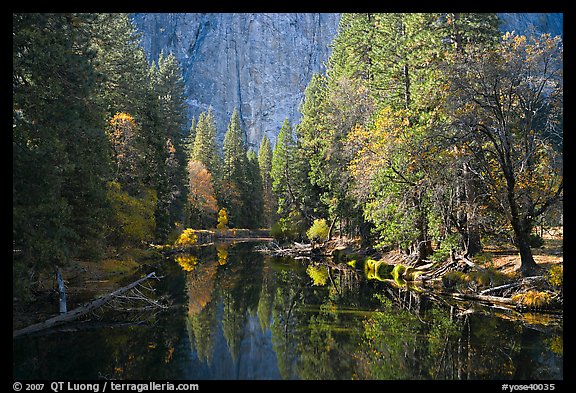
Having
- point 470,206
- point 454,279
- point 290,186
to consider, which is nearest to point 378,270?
point 454,279

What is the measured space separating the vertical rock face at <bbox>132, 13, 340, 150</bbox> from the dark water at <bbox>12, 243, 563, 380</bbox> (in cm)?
10406

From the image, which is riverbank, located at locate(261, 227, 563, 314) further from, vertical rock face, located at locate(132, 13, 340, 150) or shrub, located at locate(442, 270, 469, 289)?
vertical rock face, located at locate(132, 13, 340, 150)

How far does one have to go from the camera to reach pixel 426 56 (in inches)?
775

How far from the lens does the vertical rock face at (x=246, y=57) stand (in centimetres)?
11725

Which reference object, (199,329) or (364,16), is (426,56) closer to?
(364,16)

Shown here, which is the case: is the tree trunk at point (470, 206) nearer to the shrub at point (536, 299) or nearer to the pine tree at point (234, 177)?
the shrub at point (536, 299)

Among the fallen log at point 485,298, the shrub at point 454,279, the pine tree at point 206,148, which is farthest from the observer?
the pine tree at point 206,148

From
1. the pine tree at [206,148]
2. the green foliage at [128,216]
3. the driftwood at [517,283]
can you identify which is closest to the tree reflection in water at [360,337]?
the driftwood at [517,283]

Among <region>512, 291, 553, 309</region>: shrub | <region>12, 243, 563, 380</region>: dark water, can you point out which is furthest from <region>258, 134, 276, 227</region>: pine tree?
<region>512, 291, 553, 309</region>: shrub

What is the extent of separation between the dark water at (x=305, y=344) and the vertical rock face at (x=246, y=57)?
104 meters

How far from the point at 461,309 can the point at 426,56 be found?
1091 centimetres

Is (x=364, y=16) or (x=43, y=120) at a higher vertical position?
(x=364, y=16)

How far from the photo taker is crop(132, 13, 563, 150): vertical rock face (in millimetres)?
117250
